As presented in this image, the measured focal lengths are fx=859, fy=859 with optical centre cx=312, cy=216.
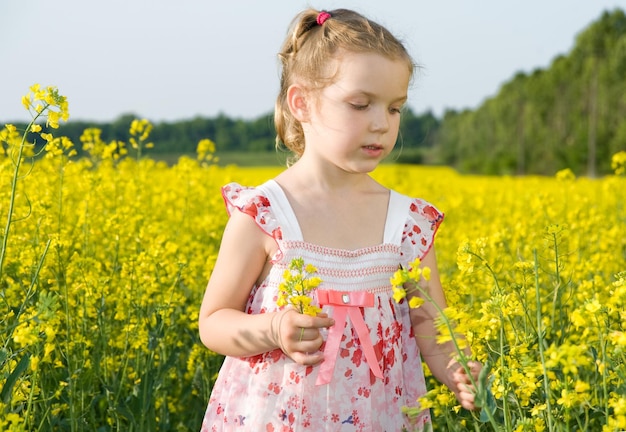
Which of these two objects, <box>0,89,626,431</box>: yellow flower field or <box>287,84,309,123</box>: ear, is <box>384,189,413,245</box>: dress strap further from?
<box>287,84,309,123</box>: ear

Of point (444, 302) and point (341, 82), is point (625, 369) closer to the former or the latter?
point (444, 302)

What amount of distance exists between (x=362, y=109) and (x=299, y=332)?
0.55m

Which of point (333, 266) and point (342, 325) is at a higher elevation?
point (333, 266)

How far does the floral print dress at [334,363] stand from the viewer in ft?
6.30

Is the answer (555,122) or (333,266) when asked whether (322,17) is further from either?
(555,122)

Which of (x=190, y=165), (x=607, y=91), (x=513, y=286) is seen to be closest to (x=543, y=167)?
(x=607, y=91)

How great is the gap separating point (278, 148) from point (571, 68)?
123 ft

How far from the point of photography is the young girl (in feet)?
6.31

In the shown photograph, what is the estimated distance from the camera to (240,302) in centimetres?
198

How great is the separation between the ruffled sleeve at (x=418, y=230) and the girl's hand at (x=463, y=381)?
283mm

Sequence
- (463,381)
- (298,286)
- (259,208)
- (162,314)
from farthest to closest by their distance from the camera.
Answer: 1. (162,314)
2. (259,208)
3. (463,381)
4. (298,286)

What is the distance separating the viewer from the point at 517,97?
49.4 m

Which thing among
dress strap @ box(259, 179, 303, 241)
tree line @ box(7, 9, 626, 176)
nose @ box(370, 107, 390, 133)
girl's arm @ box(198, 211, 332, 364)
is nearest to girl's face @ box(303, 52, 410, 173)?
nose @ box(370, 107, 390, 133)

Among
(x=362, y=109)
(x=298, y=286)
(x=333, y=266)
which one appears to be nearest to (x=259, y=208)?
(x=333, y=266)
